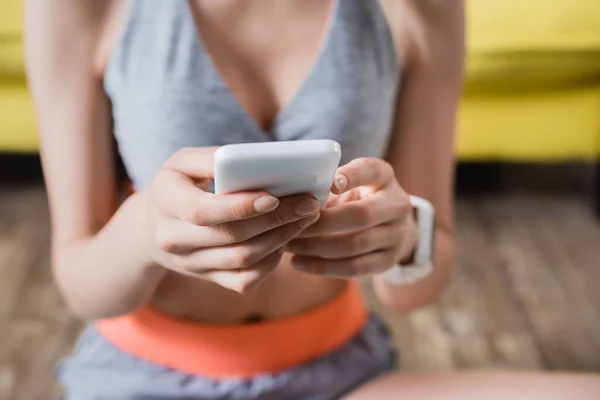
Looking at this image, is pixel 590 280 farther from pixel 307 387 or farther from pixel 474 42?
pixel 307 387

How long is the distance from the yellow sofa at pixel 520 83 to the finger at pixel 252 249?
3.20 feet

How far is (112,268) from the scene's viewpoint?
0.51 metres

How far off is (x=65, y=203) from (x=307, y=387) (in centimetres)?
25

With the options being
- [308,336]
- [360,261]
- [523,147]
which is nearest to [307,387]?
[308,336]

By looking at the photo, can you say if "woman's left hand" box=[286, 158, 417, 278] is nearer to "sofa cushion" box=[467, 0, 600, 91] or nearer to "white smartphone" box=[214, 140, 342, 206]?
"white smartphone" box=[214, 140, 342, 206]

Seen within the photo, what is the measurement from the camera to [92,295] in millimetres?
534

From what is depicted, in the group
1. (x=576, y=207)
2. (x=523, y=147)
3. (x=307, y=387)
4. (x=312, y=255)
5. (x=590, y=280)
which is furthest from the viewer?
(x=576, y=207)

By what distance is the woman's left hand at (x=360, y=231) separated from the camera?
44 cm

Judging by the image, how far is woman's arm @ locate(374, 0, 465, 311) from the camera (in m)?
0.56

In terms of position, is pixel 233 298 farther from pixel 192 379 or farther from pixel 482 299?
pixel 482 299

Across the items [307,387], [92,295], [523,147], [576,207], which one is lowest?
[576,207]

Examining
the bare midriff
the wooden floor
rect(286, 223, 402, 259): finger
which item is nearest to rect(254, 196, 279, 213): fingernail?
rect(286, 223, 402, 259): finger

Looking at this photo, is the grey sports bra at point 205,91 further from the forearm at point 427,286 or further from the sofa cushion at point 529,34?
the sofa cushion at point 529,34

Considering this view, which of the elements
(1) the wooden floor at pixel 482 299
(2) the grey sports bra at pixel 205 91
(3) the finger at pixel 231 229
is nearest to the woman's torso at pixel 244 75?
(2) the grey sports bra at pixel 205 91
